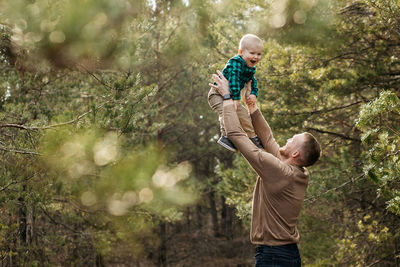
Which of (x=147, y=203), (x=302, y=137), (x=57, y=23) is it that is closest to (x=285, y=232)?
(x=302, y=137)

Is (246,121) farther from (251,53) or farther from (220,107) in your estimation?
(251,53)

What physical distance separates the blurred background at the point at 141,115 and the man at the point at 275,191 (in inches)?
27.8

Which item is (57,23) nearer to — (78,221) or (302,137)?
(302,137)

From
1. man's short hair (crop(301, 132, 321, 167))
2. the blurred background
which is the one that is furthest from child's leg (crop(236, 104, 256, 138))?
the blurred background

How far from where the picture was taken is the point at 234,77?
2510 millimetres

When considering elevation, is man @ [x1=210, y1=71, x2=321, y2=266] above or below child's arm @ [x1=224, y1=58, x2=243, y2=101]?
below

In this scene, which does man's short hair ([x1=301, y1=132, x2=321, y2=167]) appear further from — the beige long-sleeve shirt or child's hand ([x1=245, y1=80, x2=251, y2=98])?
child's hand ([x1=245, y1=80, x2=251, y2=98])

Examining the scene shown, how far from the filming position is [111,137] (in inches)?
185

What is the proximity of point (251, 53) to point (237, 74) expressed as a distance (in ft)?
0.64

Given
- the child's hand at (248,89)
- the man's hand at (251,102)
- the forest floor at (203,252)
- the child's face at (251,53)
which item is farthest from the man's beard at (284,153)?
the forest floor at (203,252)

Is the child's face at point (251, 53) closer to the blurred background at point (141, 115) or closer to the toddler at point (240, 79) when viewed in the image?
the toddler at point (240, 79)

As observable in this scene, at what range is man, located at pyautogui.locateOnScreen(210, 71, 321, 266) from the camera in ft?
7.27

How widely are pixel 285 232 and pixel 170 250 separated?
12.0 metres

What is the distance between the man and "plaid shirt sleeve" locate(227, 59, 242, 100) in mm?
70
